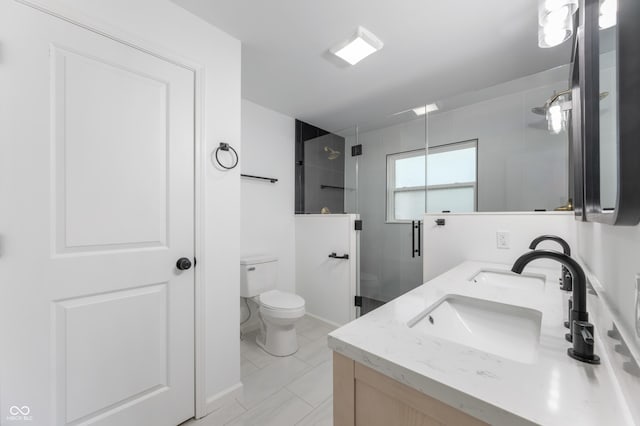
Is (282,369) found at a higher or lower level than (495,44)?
lower

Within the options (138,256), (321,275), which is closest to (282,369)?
(321,275)

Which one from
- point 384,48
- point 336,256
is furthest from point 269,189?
point 384,48

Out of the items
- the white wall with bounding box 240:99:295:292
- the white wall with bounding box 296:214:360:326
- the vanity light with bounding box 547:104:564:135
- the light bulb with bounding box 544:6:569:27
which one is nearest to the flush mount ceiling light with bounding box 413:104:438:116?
the vanity light with bounding box 547:104:564:135

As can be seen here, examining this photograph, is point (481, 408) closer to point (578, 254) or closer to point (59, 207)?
point (578, 254)

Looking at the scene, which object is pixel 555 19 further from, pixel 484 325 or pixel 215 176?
pixel 215 176

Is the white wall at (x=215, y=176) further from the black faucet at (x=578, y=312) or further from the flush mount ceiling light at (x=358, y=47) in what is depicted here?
the black faucet at (x=578, y=312)

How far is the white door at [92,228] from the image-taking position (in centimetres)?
96

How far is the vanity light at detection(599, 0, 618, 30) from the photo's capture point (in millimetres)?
595

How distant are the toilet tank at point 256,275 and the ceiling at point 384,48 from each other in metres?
1.65

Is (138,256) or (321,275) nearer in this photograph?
(138,256)

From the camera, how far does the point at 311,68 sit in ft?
6.53

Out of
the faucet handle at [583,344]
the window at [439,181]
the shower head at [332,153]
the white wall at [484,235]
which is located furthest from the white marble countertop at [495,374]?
the shower head at [332,153]

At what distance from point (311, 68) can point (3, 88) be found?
5.59 ft

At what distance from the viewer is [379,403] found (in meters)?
0.60
